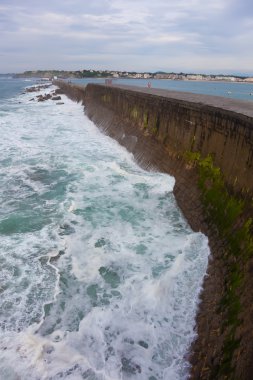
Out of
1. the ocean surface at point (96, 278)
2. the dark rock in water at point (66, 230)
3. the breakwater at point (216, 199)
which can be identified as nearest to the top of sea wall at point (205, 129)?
the breakwater at point (216, 199)

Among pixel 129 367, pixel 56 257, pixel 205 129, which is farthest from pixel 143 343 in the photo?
pixel 205 129

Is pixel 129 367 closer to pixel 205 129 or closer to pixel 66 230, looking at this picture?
pixel 66 230

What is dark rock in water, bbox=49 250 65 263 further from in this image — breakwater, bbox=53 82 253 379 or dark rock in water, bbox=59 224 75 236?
breakwater, bbox=53 82 253 379

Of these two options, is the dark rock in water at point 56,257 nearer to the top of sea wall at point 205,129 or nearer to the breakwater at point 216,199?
the breakwater at point 216,199

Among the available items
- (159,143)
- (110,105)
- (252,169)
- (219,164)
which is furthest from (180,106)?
(110,105)

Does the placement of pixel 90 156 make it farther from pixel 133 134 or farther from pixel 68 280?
pixel 68 280
